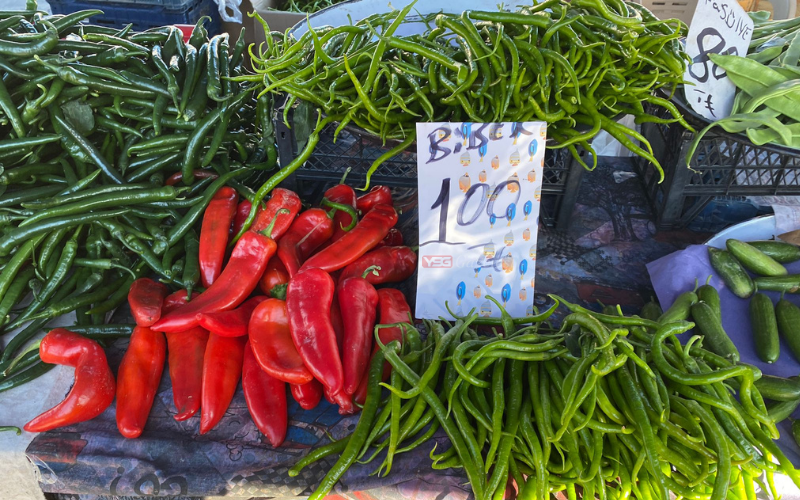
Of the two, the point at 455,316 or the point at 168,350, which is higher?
the point at 455,316

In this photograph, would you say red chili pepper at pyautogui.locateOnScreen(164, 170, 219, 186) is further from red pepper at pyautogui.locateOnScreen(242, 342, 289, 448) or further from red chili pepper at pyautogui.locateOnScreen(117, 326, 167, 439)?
red pepper at pyautogui.locateOnScreen(242, 342, 289, 448)

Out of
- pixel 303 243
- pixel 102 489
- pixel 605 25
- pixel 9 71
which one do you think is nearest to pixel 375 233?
pixel 303 243

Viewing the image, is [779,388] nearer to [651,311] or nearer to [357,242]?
[651,311]

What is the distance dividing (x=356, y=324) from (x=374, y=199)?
688mm

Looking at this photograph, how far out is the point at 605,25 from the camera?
60.0 inches

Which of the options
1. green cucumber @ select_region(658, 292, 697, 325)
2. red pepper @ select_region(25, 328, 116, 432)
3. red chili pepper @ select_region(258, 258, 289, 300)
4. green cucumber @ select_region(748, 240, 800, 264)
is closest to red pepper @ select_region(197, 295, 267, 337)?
red chili pepper @ select_region(258, 258, 289, 300)

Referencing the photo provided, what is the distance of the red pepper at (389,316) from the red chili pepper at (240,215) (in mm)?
637

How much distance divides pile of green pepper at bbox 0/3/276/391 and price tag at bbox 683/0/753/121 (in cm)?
160

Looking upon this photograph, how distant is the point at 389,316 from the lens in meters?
1.63

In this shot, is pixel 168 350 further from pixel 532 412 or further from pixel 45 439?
pixel 532 412

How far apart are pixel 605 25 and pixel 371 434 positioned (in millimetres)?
1416

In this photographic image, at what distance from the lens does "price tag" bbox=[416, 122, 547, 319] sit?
154 centimetres

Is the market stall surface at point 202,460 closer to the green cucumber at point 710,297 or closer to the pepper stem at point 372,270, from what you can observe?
the pepper stem at point 372,270

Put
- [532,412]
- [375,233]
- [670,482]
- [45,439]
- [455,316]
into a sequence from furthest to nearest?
[375,233]
[455,316]
[45,439]
[532,412]
[670,482]
